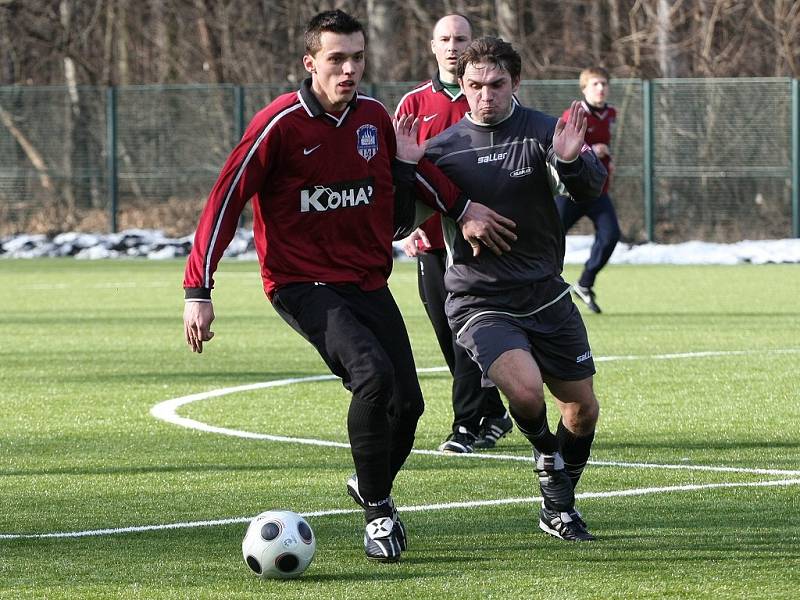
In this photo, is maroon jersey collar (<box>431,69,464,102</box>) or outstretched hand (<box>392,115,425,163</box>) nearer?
outstretched hand (<box>392,115,425,163</box>)

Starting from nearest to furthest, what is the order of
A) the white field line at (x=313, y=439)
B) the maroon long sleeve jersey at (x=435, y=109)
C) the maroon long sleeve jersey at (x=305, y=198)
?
the maroon long sleeve jersey at (x=305, y=198) → the white field line at (x=313, y=439) → the maroon long sleeve jersey at (x=435, y=109)

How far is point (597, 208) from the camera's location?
15.6 m

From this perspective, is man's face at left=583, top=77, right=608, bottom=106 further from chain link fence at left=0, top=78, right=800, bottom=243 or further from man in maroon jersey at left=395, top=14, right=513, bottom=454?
chain link fence at left=0, top=78, right=800, bottom=243

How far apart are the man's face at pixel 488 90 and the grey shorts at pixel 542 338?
80 centimetres

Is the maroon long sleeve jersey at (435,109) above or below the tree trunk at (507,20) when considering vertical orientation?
below

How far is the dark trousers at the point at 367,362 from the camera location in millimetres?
6117

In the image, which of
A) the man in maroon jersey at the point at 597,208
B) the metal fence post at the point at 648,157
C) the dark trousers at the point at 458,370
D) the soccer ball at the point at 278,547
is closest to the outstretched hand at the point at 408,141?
the soccer ball at the point at 278,547

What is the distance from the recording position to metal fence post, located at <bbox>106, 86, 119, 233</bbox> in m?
29.5

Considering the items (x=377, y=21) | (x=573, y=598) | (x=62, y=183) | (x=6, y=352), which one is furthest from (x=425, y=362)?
(x=377, y=21)

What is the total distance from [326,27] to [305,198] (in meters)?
0.65

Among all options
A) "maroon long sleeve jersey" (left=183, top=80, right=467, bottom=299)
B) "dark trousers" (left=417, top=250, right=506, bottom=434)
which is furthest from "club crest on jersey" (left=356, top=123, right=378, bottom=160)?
"dark trousers" (left=417, top=250, right=506, bottom=434)

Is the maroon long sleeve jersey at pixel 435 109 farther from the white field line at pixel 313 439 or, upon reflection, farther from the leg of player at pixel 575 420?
the leg of player at pixel 575 420

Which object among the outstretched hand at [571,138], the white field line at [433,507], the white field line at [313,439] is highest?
the outstretched hand at [571,138]

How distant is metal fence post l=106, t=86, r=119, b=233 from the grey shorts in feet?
76.9
